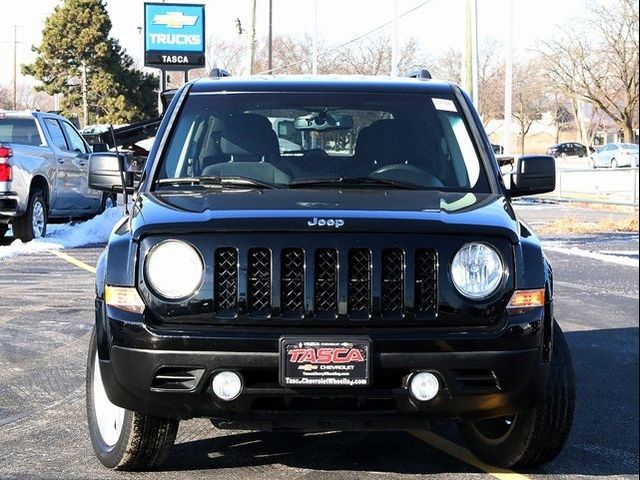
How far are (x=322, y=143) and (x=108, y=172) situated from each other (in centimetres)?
115

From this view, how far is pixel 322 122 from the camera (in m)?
5.62

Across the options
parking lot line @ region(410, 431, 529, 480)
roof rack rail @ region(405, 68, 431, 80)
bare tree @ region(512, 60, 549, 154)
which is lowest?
parking lot line @ region(410, 431, 529, 480)

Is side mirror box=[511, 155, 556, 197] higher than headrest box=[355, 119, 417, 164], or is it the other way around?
headrest box=[355, 119, 417, 164]

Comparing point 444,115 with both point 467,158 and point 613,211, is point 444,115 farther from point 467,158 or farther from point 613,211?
point 613,211

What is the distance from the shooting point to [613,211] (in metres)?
22.9

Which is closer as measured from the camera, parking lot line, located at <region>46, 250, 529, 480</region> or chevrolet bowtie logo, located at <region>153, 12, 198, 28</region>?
parking lot line, located at <region>46, 250, 529, 480</region>

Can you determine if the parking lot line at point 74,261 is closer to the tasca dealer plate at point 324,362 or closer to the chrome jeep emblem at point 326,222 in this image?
the chrome jeep emblem at point 326,222

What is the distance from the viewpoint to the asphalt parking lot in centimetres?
468

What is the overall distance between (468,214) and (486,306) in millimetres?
452

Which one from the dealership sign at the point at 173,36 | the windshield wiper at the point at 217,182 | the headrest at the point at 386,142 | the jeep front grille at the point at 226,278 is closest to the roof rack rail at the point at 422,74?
the headrest at the point at 386,142

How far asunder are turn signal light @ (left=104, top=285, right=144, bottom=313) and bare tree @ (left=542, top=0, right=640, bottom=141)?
2247 centimetres

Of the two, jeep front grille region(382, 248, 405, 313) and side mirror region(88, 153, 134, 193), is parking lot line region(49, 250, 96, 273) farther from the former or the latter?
jeep front grille region(382, 248, 405, 313)

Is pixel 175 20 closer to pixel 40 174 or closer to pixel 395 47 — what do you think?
pixel 395 47

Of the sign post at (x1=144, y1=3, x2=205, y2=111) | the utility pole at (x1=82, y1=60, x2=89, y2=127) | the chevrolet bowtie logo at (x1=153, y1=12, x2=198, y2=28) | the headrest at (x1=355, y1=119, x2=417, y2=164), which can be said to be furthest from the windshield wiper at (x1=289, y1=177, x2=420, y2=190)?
the utility pole at (x1=82, y1=60, x2=89, y2=127)
